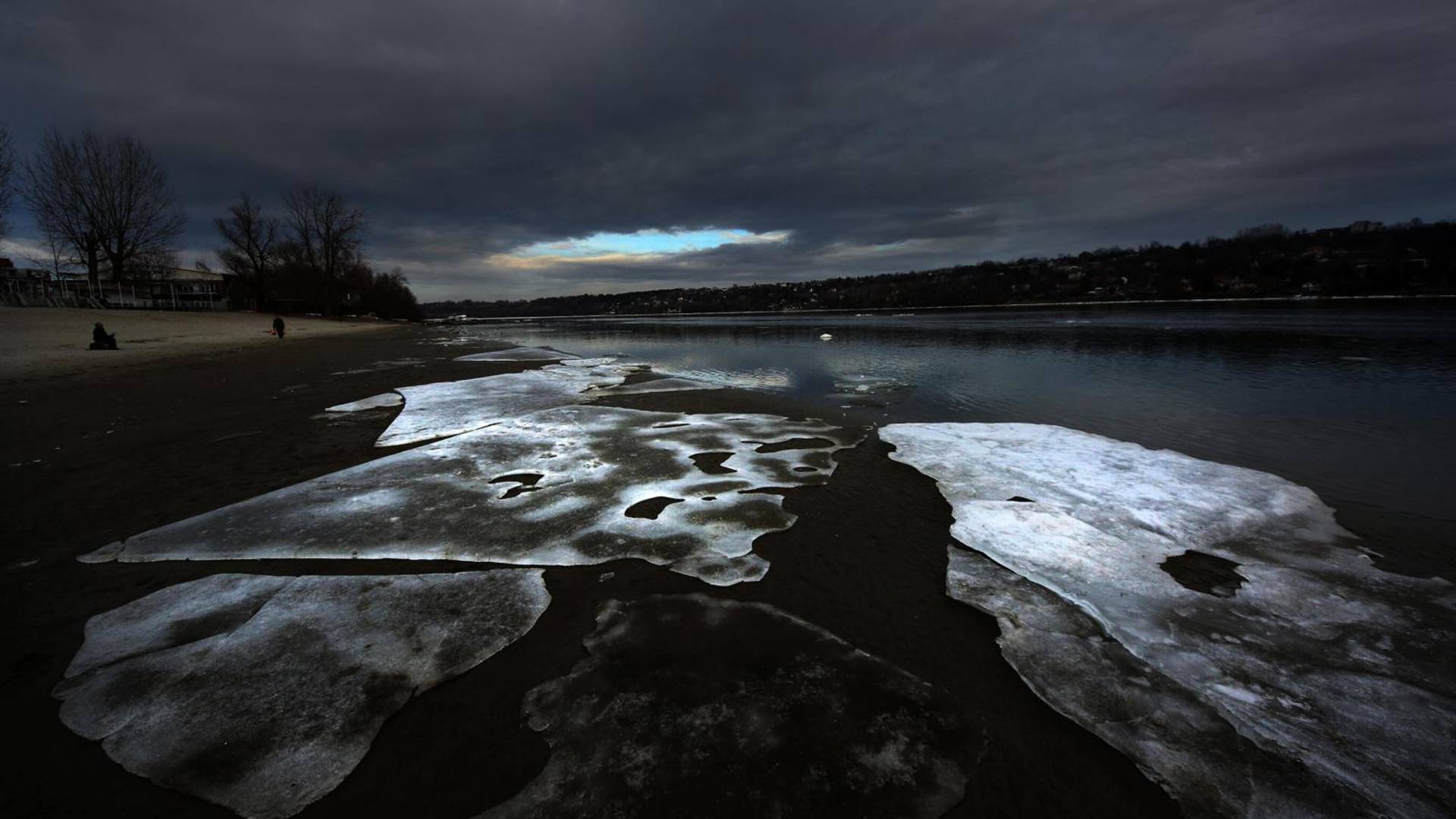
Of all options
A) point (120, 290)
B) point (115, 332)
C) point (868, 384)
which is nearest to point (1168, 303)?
point (868, 384)

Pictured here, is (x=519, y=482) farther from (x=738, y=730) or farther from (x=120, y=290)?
(x=120, y=290)

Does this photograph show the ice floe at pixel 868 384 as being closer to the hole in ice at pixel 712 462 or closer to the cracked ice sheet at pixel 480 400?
the cracked ice sheet at pixel 480 400

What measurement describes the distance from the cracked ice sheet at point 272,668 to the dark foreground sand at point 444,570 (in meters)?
0.12

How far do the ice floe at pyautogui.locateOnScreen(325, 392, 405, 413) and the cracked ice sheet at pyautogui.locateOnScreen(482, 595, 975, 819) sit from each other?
38.2 ft

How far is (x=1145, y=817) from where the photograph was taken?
2.56 metres

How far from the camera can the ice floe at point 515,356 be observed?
26.3 meters

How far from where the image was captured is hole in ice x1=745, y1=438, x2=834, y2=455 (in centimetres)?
927

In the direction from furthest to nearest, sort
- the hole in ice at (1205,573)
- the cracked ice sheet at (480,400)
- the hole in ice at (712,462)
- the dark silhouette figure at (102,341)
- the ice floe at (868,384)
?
the dark silhouette figure at (102,341)
the ice floe at (868,384)
the cracked ice sheet at (480,400)
the hole in ice at (712,462)
the hole in ice at (1205,573)

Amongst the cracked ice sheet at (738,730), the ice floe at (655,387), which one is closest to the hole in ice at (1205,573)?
the cracked ice sheet at (738,730)

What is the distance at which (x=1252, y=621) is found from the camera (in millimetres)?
4141

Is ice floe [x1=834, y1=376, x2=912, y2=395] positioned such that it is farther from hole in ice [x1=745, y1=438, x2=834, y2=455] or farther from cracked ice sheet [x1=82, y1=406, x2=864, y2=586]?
cracked ice sheet [x1=82, y1=406, x2=864, y2=586]

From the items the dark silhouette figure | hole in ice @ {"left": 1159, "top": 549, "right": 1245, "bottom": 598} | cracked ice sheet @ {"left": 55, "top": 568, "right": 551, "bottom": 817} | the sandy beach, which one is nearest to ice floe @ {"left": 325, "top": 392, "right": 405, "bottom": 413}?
cracked ice sheet @ {"left": 55, "top": 568, "right": 551, "bottom": 817}

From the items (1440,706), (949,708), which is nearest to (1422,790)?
(1440,706)

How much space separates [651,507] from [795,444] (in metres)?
4.00
